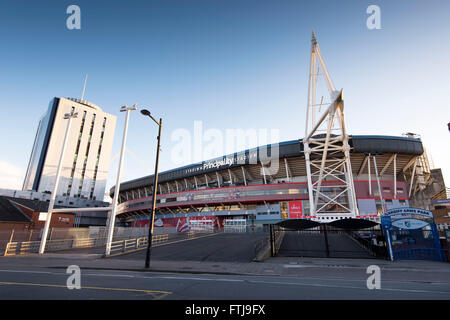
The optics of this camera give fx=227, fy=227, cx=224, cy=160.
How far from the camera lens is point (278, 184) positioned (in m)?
51.8

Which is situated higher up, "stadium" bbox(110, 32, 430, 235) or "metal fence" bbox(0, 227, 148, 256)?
"stadium" bbox(110, 32, 430, 235)

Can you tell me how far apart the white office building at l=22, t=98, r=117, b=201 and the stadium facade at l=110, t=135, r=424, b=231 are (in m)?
34.2

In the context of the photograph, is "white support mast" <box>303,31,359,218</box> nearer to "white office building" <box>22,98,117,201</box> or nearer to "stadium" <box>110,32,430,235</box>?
"stadium" <box>110,32,430,235</box>

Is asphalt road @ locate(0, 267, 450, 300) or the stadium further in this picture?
the stadium

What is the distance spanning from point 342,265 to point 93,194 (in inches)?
3613

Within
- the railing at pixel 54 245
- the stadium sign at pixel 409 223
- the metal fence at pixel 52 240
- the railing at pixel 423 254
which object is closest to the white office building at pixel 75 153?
the metal fence at pixel 52 240

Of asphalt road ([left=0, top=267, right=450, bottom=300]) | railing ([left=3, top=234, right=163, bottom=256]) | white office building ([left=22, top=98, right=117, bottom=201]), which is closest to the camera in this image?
asphalt road ([left=0, top=267, right=450, bottom=300])

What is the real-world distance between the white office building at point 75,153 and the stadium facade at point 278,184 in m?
34.2

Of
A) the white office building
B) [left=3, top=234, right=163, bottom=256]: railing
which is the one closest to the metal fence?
[left=3, top=234, right=163, bottom=256]: railing

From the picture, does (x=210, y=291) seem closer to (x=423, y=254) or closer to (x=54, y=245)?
(x=423, y=254)

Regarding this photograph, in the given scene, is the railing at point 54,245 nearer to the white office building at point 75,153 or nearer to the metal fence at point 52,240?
the metal fence at point 52,240

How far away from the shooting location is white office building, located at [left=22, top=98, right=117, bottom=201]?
7644 cm

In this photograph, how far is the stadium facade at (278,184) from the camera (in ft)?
156

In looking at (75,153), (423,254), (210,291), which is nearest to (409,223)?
(423,254)
